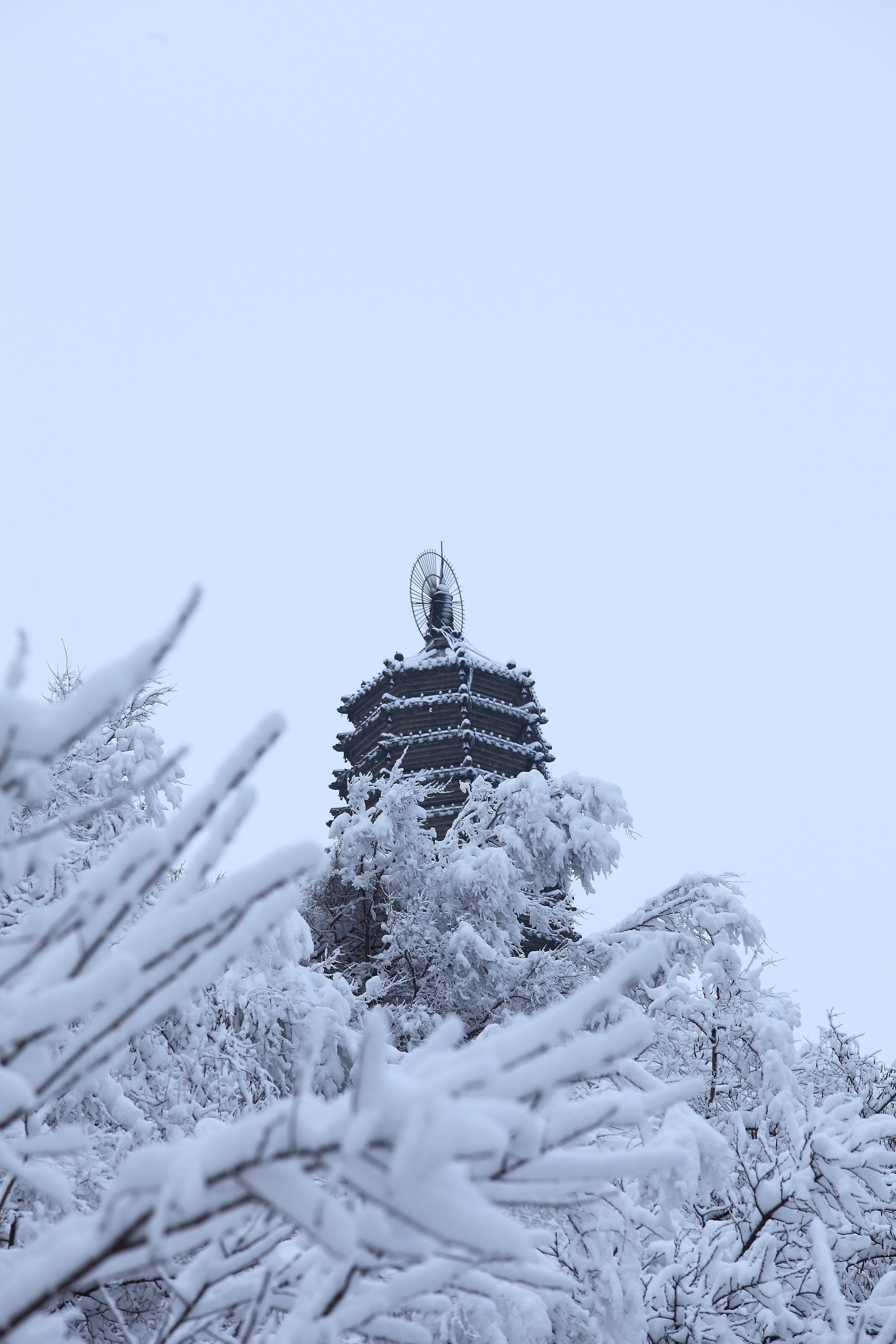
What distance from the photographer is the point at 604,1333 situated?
4.39 m

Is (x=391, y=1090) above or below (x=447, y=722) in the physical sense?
below

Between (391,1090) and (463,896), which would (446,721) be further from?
(391,1090)

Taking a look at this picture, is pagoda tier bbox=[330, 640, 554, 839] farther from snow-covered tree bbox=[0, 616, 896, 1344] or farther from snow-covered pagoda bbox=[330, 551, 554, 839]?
snow-covered tree bbox=[0, 616, 896, 1344]

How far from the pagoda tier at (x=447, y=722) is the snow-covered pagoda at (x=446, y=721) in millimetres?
20

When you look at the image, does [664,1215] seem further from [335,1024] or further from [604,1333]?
[335,1024]

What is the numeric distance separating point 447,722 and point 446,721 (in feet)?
0.11

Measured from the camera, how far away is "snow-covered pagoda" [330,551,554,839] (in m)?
25.7

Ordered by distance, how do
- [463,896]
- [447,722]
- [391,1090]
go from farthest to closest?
[447,722] < [463,896] < [391,1090]

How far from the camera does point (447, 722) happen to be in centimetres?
2627

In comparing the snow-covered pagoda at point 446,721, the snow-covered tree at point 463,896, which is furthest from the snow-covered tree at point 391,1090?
the snow-covered pagoda at point 446,721

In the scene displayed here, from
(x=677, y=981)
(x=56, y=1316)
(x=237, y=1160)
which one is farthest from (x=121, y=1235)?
(x=677, y=981)

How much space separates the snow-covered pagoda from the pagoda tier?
0.02 m

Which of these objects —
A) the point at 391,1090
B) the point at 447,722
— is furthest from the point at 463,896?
the point at 447,722

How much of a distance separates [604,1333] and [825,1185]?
3.66 ft
